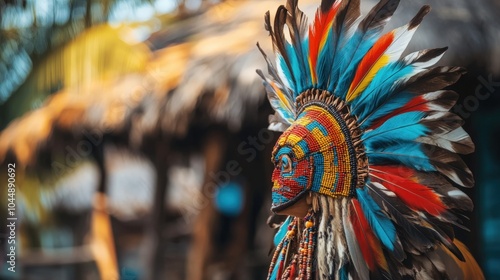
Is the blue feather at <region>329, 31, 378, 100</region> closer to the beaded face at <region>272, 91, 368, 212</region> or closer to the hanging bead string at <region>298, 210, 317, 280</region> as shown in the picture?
the beaded face at <region>272, 91, 368, 212</region>

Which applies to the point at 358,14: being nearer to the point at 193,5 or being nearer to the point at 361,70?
the point at 361,70

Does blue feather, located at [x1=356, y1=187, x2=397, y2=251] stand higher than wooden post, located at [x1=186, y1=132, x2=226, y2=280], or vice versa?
wooden post, located at [x1=186, y1=132, x2=226, y2=280]

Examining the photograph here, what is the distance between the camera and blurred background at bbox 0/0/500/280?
4883 mm

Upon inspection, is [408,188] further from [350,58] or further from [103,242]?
[103,242]

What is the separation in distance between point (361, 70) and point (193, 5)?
5.77m

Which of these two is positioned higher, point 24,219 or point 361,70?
point 24,219

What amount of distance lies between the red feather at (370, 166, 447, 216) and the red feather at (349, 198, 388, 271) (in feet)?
0.30

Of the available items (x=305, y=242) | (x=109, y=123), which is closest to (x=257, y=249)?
(x=109, y=123)

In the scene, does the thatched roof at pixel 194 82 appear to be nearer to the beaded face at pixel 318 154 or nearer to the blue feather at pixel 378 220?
the beaded face at pixel 318 154

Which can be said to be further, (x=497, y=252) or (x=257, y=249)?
(x=257, y=249)

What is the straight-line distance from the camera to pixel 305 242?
2064mm

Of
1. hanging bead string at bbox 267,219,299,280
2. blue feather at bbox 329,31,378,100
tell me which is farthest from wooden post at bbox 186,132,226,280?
blue feather at bbox 329,31,378,100

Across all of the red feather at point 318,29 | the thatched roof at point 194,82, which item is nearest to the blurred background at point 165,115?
the thatched roof at point 194,82

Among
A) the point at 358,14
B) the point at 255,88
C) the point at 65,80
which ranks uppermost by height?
the point at 65,80
